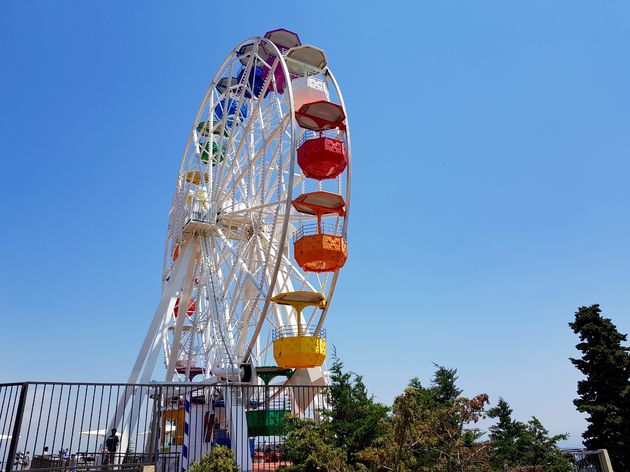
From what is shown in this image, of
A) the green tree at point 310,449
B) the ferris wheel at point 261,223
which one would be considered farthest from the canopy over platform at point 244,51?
the green tree at point 310,449

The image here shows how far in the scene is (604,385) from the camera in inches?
712

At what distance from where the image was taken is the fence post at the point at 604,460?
1096cm

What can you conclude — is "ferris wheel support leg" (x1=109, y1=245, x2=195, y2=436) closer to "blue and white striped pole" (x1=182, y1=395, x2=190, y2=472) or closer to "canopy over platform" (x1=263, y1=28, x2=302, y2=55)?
"canopy over platform" (x1=263, y1=28, x2=302, y2=55)

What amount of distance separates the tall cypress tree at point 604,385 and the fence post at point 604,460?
6.54 m

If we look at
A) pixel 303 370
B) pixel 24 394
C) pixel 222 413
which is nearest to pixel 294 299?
pixel 303 370

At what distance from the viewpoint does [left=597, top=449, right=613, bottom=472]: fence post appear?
1096 cm

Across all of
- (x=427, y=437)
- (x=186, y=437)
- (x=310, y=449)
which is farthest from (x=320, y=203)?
(x=427, y=437)

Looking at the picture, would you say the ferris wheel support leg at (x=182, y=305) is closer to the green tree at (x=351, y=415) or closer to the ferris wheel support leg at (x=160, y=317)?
the ferris wheel support leg at (x=160, y=317)

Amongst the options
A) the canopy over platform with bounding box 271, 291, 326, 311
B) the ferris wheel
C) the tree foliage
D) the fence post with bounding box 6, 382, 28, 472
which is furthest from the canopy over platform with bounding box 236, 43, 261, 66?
the fence post with bounding box 6, 382, 28, 472

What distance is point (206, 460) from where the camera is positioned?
24.4 feet

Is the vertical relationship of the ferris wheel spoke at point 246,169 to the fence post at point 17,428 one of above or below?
above

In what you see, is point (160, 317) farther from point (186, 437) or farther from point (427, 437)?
point (427, 437)

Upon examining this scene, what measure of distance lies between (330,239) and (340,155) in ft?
10.4

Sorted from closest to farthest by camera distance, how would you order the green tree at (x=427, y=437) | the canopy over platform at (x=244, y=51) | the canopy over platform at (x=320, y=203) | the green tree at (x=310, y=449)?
the green tree at (x=427, y=437)
the green tree at (x=310, y=449)
the canopy over platform at (x=320, y=203)
the canopy over platform at (x=244, y=51)
